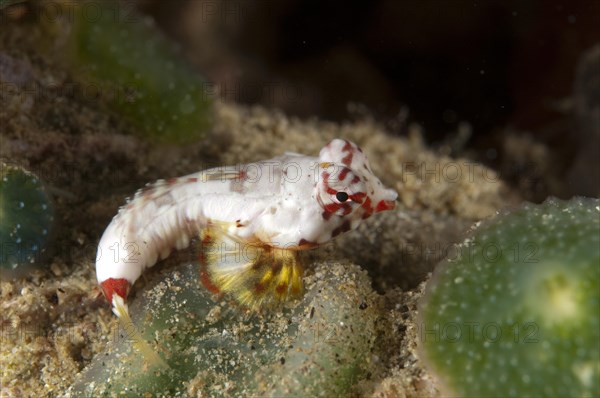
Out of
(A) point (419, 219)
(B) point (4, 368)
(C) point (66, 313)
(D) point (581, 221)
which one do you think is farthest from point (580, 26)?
(B) point (4, 368)

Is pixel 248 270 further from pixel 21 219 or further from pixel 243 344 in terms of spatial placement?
pixel 21 219

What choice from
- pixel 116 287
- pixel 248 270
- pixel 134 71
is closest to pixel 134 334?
pixel 116 287

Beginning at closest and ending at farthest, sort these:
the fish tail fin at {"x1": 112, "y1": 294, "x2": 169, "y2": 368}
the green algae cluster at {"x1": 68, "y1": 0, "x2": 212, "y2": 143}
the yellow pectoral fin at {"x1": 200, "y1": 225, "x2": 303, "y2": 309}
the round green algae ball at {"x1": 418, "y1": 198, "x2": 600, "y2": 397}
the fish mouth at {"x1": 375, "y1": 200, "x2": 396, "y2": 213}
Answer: the round green algae ball at {"x1": 418, "y1": 198, "x2": 600, "y2": 397} → the fish tail fin at {"x1": 112, "y1": 294, "x2": 169, "y2": 368} → the yellow pectoral fin at {"x1": 200, "y1": 225, "x2": 303, "y2": 309} → the fish mouth at {"x1": 375, "y1": 200, "x2": 396, "y2": 213} → the green algae cluster at {"x1": 68, "y1": 0, "x2": 212, "y2": 143}

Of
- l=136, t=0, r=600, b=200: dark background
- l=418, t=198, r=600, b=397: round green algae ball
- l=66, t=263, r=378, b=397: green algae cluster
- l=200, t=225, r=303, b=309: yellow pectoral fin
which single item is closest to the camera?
l=418, t=198, r=600, b=397: round green algae ball

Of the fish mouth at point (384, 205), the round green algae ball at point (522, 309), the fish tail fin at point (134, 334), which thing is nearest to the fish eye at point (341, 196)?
the fish mouth at point (384, 205)

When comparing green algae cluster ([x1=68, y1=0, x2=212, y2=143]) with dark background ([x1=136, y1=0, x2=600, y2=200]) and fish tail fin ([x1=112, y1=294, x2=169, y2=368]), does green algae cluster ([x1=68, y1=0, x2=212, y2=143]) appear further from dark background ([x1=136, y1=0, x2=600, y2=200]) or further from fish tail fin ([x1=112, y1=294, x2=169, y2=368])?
fish tail fin ([x1=112, y1=294, x2=169, y2=368])

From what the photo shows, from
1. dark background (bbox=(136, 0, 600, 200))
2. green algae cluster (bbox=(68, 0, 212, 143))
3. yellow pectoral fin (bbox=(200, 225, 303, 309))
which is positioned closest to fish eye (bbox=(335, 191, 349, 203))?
yellow pectoral fin (bbox=(200, 225, 303, 309))

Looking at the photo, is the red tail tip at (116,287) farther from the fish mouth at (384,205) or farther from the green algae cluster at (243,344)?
the fish mouth at (384,205)
